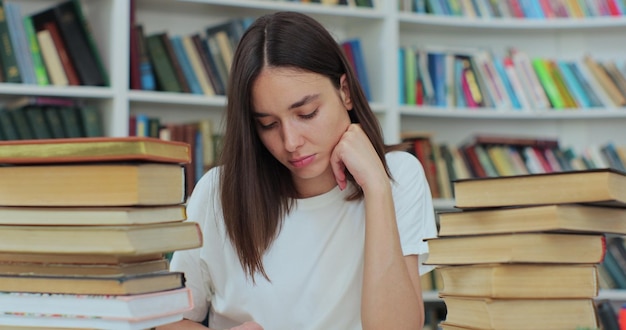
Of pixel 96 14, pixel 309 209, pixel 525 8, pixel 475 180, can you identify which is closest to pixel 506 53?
pixel 525 8

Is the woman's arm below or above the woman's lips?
below

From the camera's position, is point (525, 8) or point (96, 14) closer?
point (96, 14)

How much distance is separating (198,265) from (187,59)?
5.29 feet

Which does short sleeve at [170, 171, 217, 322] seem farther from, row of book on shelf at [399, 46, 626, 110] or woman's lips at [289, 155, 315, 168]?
row of book on shelf at [399, 46, 626, 110]

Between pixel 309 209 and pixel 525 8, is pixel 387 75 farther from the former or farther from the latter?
pixel 309 209

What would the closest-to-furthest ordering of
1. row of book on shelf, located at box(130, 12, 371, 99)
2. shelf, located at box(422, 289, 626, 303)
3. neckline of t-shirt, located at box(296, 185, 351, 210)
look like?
neckline of t-shirt, located at box(296, 185, 351, 210) < row of book on shelf, located at box(130, 12, 371, 99) < shelf, located at box(422, 289, 626, 303)

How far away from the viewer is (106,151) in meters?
0.98

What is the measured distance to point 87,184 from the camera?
995 millimetres

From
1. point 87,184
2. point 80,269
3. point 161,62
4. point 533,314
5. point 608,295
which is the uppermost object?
point 161,62

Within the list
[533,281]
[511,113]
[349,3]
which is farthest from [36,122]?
[533,281]

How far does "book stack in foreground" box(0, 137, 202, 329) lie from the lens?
3.19 ft

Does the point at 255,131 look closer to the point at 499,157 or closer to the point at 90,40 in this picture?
the point at 90,40

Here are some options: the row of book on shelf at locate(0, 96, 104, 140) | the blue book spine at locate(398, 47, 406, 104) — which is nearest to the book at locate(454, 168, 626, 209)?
the row of book on shelf at locate(0, 96, 104, 140)

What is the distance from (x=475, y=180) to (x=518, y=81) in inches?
95.0
